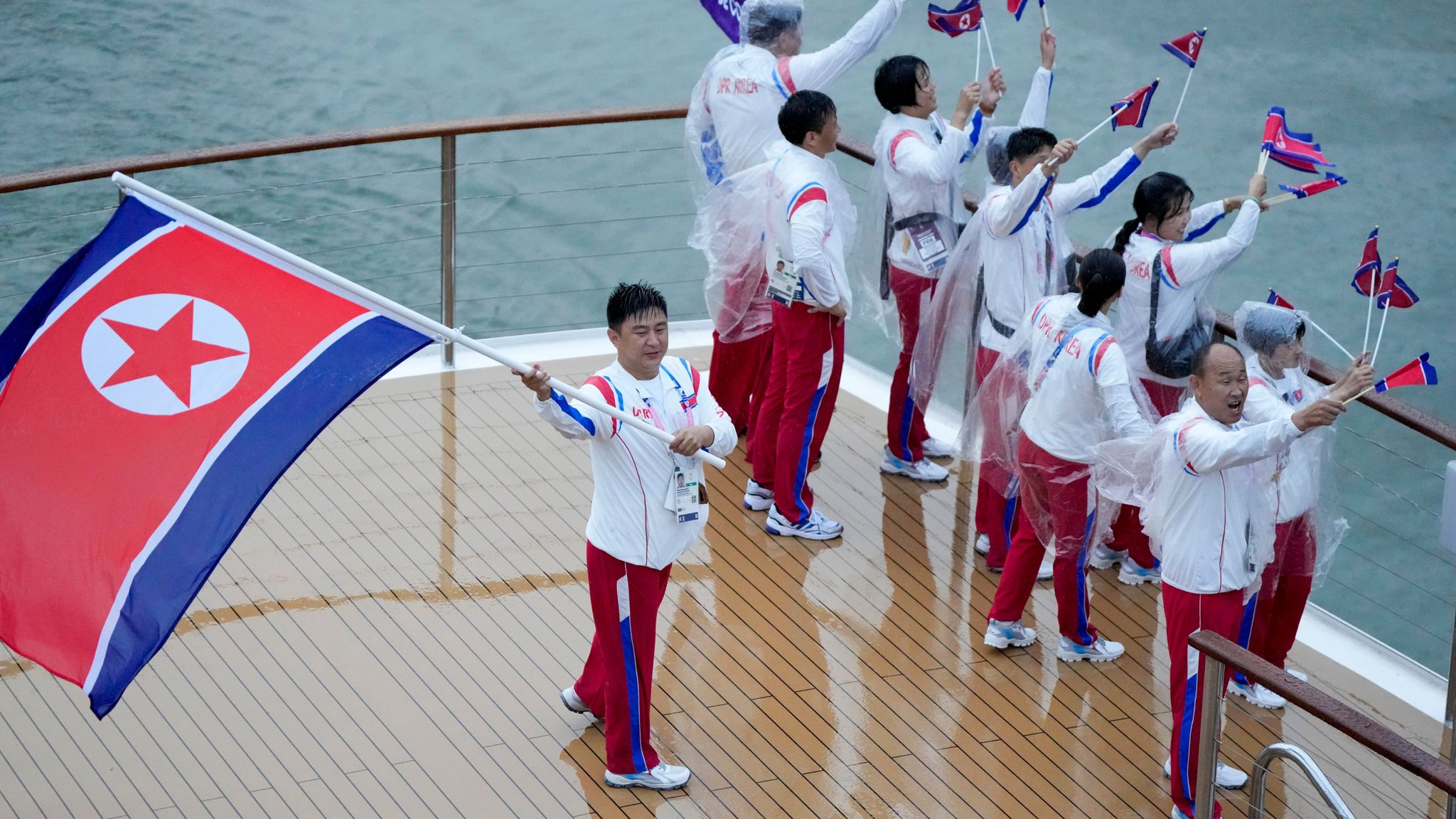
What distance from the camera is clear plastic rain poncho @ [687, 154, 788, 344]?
634 cm

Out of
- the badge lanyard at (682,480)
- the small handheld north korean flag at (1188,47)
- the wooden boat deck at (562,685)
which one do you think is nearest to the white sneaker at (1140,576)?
the wooden boat deck at (562,685)

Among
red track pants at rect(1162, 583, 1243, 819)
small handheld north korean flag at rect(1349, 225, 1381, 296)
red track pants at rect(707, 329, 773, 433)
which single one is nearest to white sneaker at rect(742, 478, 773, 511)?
red track pants at rect(707, 329, 773, 433)

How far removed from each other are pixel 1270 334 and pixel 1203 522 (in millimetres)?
666

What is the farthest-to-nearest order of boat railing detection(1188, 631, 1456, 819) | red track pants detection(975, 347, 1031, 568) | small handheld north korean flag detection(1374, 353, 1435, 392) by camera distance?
1. red track pants detection(975, 347, 1031, 568)
2. small handheld north korean flag detection(1374, 353, 1435, 392)
3. boat railing detection(1188, 631, 1456, 819)

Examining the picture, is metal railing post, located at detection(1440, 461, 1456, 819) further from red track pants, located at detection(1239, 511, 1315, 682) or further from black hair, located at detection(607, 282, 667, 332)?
black hair, located at detection(607, 282, 667, 332)

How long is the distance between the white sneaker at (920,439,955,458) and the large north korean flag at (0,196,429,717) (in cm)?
332

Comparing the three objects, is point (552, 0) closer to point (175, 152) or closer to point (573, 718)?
point (175, 152)

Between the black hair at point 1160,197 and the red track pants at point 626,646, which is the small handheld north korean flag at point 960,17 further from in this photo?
the red track pants at point 626,646

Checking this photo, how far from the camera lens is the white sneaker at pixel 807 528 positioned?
6219 millimetres

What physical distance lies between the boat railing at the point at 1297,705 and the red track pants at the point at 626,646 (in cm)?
150

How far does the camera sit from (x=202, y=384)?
385 cm

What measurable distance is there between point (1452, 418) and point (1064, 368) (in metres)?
6.51

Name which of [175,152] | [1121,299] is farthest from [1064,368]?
[175,152]

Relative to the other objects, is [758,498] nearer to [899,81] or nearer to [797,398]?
[797,398]
